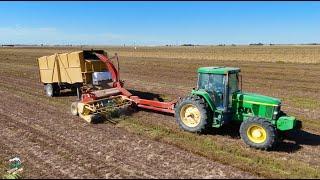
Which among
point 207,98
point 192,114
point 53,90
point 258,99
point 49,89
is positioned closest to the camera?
point 258,99


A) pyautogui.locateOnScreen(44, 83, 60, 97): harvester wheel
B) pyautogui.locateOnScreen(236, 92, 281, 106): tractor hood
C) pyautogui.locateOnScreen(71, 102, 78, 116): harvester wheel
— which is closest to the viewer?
pyautogui.locateOnScreen(236, 92, 281, 106): tractor hood

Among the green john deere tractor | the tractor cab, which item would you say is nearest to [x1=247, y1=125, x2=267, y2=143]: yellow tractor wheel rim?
the green john deere tractor

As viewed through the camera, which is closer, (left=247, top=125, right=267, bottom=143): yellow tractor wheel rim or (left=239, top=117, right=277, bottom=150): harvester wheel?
(left=239, top=117, right=277, bottom=150): harvester wheel

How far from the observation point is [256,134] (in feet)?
33.0

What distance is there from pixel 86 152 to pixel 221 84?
4.00 meters

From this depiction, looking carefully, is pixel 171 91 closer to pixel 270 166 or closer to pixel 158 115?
pixel 158 115

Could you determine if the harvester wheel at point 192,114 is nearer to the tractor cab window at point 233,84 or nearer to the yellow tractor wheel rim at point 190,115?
the yellow tractor wheel rim at point 190,115

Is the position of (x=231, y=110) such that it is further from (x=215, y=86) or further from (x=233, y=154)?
(x=233, y=154)

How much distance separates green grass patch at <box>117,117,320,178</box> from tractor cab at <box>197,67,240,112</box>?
41.5 inches

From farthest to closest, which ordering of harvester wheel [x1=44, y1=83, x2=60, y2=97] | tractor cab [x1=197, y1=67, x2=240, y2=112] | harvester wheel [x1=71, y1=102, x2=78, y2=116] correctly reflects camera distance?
harvester wheel [x1=44, y1=83, x2=60, y2=97] < harvester wheel [x1=71, y1=102, x2=78, y2=116] < tractor cab [x1=197, y1=67, x2=240, y2=112]

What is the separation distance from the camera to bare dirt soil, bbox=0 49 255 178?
855 centimetres

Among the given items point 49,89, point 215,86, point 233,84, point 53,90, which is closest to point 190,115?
point 215,86

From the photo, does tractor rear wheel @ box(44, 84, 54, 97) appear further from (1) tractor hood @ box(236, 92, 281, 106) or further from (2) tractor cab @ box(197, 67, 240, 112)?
(1) tractor hood @ box(236, 92, 281, 106)

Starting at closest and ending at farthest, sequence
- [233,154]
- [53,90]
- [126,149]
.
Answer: [233,154] → [126,149] → [53,90]
